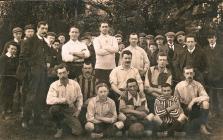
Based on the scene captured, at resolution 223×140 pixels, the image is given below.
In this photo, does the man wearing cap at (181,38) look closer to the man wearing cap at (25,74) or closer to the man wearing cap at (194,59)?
the man wearing cap at (194,59)

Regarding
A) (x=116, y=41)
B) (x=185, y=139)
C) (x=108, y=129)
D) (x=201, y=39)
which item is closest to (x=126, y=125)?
(x=108, y=129)

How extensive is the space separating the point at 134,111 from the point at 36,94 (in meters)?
1.40

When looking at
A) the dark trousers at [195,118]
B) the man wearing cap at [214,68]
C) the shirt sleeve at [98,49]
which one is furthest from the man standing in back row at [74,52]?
the man wearing cap at [214,68]

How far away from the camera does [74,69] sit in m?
5.81

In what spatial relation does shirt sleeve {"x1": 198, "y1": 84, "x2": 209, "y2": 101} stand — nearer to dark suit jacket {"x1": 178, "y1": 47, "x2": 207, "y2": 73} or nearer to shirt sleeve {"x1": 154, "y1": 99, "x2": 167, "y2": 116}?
dark suit jacket {"x1": 178, "y1": 47, "x2": 207, "y2": 73}

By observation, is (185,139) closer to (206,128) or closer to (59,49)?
(206,128)

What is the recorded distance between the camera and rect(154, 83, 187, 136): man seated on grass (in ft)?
18.6

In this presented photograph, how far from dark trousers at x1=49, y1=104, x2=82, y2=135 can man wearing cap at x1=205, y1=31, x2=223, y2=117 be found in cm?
196

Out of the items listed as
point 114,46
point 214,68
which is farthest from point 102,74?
point 214,68

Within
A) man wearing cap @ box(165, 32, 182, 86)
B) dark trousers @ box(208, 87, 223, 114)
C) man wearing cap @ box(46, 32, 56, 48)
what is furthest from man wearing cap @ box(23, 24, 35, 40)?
dark trousers @ box(208, 87, 223, 114)

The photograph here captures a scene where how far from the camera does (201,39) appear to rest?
5.95 m

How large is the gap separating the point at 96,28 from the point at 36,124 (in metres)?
1.60

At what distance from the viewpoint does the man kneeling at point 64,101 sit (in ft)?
18.4

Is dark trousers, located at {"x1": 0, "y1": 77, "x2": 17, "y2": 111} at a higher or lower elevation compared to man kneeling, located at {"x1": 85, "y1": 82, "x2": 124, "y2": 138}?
higher
